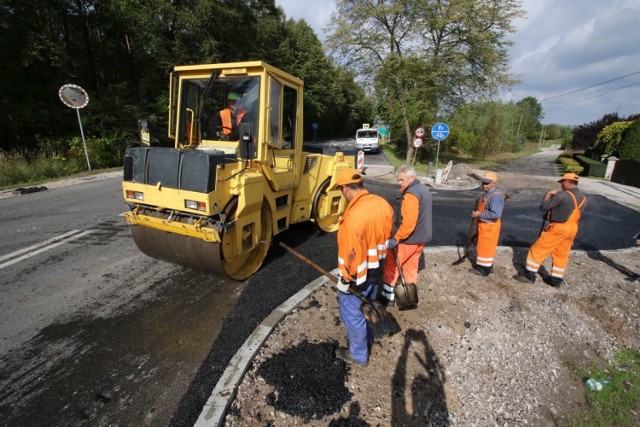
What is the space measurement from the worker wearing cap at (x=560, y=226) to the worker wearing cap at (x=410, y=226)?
196cm

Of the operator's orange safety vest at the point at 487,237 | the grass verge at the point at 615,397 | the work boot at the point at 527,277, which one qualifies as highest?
the operator's orange safety vest at the point at 487,237

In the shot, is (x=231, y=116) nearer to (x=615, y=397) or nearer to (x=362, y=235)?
(x=362, y=235)

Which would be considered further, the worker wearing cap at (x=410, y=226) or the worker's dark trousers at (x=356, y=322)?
the worker wearing cap at (x=410, y=226)

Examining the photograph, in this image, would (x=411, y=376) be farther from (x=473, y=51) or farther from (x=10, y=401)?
(x=473, y=51)

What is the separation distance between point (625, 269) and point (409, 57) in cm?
1761

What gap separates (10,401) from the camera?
7.78ft

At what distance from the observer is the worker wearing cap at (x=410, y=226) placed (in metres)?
3.34

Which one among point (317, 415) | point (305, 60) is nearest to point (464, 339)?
point (317, 415)

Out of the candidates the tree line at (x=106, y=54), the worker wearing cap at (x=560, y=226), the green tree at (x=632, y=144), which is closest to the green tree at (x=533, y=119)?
the green tree at (x=632, y=144)

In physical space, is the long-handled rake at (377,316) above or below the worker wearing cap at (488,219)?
below

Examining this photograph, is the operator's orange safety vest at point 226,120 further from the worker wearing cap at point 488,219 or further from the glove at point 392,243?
the worker wearing cap at point 488,219

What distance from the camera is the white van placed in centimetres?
2614

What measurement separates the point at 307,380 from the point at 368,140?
82.0 feet

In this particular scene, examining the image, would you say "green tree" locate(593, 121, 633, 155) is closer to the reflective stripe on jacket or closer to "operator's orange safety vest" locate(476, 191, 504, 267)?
"operator's orange safety vest" locate(476, 191, 504, 267)
